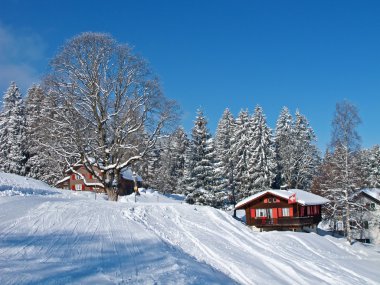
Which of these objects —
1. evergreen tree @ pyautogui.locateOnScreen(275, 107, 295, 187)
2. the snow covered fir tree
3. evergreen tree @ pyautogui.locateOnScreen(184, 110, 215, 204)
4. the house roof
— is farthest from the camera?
evergreen tree @ pyautogui.locateOnScreen(275, 107, 295, 187)

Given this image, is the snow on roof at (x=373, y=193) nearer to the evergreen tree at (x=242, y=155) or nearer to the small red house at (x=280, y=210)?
the small red house at (x=280, y=210)

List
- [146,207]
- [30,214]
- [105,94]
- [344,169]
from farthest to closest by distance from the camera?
[344,169] → [105,94] → [146,207] → [30,214]

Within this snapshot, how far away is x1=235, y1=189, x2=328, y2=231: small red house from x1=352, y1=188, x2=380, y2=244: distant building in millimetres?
7907

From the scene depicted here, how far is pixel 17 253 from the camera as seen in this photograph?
10.9 m

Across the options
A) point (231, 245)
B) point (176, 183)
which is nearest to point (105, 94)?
point (231, 245)

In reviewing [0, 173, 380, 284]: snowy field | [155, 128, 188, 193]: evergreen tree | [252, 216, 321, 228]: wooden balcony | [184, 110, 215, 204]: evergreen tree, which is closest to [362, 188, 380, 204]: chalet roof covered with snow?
[252, 216, 321, 228]: wooden balcony

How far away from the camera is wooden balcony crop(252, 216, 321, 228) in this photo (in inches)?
1752

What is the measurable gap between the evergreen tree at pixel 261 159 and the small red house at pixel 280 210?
7807 millimetres

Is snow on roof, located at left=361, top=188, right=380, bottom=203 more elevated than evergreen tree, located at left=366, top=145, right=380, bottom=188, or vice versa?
evergreen tree, located at left=366, top=145, right=380, bottom=188

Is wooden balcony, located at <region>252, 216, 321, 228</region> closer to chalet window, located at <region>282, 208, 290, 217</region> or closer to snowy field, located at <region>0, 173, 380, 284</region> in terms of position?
chalet window, located at <region>282, 208, 290, 217</region>

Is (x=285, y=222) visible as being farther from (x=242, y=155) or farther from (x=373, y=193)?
(x=242, y=155)

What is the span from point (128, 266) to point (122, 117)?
19.1 metres

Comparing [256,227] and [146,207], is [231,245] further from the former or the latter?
[256,227]

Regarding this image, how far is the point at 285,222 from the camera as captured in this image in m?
45.1
